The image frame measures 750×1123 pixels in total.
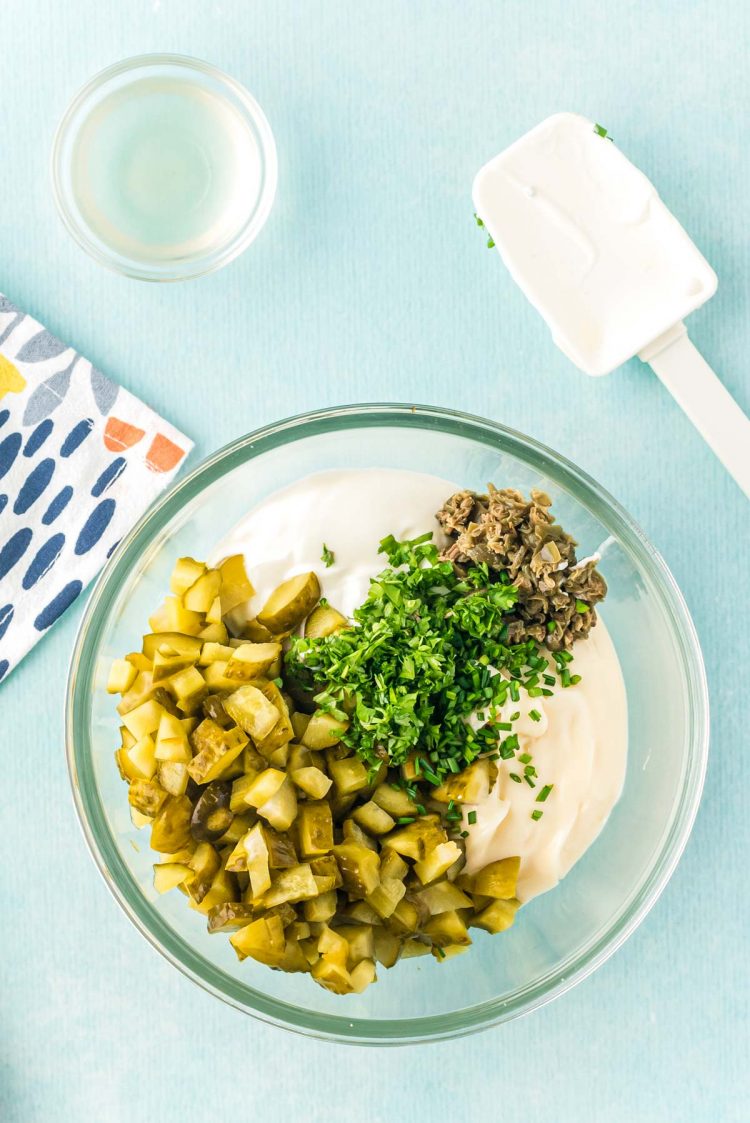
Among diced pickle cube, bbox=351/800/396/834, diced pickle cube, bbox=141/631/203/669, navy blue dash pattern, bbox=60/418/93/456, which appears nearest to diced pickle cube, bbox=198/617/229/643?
diced pickle cube, bbox=141/631/203/669

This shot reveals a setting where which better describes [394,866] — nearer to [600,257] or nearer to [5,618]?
[5,618]

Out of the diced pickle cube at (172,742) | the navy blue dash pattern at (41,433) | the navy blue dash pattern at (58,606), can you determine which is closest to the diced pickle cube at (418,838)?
the diced pickle cube at (172,742)

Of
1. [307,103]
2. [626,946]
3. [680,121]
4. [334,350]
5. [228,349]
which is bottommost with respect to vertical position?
[626,946]

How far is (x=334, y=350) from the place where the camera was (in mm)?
1889

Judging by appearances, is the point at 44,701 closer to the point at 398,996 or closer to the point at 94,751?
the point at 94,751

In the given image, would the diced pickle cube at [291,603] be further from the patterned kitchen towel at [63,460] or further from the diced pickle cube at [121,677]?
the patterned kitchen towel at [63,460]

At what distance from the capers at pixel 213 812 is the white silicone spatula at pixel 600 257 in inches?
38.5

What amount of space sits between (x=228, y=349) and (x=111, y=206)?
1.28ft

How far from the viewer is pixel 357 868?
1.48 m

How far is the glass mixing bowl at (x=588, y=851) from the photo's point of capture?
1689 millimetres

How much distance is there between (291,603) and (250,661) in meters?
0.11

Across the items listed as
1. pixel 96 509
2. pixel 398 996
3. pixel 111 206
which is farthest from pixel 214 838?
pixel 111 206

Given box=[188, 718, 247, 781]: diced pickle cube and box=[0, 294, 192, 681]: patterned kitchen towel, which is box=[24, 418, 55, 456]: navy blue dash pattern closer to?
box=[0, 294, 192, 681]: patterned kitchen towel

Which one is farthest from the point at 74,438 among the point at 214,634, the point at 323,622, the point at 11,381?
the point at 323,622
